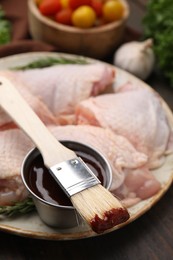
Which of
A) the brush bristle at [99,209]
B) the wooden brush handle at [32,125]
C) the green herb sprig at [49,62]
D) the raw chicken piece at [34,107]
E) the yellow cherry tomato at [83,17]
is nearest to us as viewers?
the brush bristle at [99,209]

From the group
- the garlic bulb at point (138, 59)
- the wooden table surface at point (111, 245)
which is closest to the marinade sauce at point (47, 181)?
the wooden table surface at point (111, 245)

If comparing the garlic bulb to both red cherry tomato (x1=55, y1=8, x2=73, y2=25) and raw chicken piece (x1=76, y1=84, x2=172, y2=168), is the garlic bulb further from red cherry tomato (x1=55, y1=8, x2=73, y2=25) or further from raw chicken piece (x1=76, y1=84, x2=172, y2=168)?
raw chicken piece (x1=76, y1=84, x2=172, y2=168)

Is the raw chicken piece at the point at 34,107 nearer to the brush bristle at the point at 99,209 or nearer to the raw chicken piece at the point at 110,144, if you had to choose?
the raw chicken piece at the point at 110,144

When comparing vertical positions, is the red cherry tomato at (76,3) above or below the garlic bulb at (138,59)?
above

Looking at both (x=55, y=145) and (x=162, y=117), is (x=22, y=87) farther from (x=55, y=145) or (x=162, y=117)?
(x=162, y=117)

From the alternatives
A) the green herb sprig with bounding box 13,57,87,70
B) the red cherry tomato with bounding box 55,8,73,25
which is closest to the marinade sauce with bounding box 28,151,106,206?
the green herb sprig with bounding box 13,57,87,70

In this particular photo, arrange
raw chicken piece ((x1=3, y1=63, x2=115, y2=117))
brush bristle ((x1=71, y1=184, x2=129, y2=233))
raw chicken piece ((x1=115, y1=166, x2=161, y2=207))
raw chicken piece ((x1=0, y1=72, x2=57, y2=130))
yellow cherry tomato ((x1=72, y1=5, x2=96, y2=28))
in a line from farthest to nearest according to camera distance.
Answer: yellow cherry tomato ((x1=72, y1=5, x2=96, y2=28)), raw chicken piece ((x1=3, y1=63, x2=115, y2=117)), raw chicken piece ((x1=0, y1=72, x2=57, y2=130)), raw chicken piece ((x1=115, y1=166, x2=161, y2=207)), brush bristle ((x1=71, y1=184, x2=129, y2=233))
